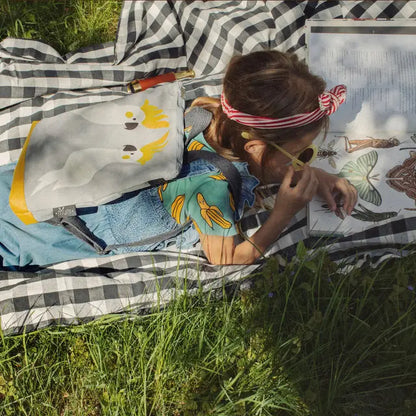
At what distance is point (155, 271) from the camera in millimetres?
1958

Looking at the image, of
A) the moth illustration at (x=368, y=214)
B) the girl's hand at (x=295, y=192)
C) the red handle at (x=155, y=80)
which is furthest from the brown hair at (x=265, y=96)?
the red handle at (x=155, y=80)

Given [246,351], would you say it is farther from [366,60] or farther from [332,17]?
[332,17]

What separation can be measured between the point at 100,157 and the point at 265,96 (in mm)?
Result: 534

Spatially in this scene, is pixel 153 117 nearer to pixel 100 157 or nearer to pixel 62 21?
pixel 100 157

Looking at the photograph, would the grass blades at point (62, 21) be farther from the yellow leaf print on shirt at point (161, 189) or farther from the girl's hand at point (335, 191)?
the girl's hand at point (335, 191)

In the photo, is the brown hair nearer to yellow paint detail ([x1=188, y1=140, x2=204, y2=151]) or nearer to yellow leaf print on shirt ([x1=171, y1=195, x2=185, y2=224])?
yellow paint detail ([x1=188, y1=140, x2=204, y2=151])

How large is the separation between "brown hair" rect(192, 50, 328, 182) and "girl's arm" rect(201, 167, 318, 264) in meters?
0.13

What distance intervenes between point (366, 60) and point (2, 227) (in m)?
1.45

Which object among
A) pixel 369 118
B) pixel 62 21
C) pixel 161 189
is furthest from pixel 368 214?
pixel 62 21

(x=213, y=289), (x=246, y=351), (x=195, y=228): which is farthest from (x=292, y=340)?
(x=195, y=228)

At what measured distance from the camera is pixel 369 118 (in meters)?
2.06

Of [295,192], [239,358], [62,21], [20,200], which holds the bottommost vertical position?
[239,358]

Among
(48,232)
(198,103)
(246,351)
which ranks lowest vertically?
(246,351)

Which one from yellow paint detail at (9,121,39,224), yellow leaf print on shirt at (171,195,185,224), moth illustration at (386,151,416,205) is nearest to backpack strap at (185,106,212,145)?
yellow leaf print on shirt at (171,195,185,224)
